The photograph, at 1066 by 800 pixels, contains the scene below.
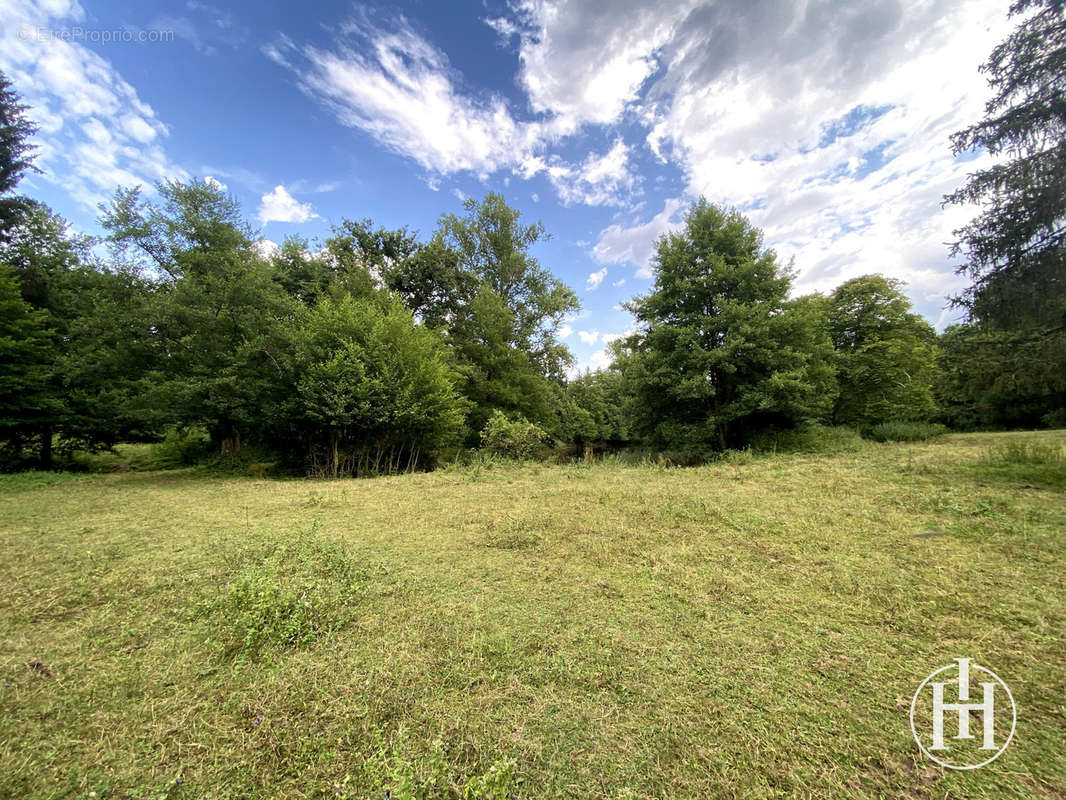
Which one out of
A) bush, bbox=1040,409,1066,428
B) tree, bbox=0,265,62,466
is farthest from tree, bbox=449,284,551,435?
bush, bbox=1040,409,1066,428

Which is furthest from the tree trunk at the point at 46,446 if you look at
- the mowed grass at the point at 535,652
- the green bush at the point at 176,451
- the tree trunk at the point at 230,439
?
the mowed grass at the point at 535,652

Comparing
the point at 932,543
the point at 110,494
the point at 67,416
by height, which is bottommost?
the point at 110,494

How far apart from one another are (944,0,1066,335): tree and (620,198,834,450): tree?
5.16 m

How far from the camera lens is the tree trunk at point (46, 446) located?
11937 mm

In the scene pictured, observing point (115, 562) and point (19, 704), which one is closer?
point (19, 704)

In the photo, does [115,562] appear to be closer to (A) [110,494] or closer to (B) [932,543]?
(A) [110,494]

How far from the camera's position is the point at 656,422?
48.9 feet

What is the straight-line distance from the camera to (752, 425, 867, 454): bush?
12.3 meters

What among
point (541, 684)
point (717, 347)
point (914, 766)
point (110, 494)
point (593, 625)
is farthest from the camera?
point (717, 347)

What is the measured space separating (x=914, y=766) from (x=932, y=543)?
11.1ft

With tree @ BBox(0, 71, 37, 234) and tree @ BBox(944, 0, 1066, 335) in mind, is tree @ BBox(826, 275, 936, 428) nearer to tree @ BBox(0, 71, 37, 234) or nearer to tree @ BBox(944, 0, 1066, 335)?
tree @ BBox(944, 0, 1066, 335)

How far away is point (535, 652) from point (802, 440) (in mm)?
14154

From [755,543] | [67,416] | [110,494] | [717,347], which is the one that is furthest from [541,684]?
[67,416]

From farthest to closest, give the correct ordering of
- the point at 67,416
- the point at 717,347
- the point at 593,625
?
the point at 717,347, the point at 67,416, the point at 593,625
